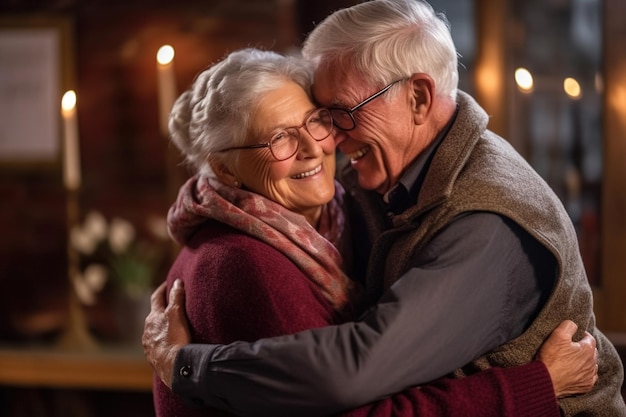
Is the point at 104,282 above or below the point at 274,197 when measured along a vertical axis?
below

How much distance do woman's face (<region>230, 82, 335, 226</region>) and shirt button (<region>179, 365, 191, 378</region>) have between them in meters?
0.36

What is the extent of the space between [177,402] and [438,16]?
909 millimetres

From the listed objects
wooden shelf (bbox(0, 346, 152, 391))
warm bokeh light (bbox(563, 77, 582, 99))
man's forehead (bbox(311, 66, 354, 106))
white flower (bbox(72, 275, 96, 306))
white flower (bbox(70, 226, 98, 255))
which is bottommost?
wooden shelf (bbox(0, 346, 152, 391))

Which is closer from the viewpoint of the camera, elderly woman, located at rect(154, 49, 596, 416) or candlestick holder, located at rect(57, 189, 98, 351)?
elderly woman, located at rect(154, 49, 596, 416)

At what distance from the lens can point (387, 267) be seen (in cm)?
162

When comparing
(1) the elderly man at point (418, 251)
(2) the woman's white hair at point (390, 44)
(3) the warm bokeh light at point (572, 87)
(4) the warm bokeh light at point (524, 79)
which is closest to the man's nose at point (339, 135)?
(1) the elderly man at point (418, 251)

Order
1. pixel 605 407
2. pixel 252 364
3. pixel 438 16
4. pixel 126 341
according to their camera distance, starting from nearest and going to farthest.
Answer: pixel 252 364 < pixel 605 407 < pixel 438 16 < pixel 126 341

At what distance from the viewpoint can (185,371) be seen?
5.08ft

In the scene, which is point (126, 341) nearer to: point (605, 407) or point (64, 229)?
point (64, 229)

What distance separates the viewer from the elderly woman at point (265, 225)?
4.90ft

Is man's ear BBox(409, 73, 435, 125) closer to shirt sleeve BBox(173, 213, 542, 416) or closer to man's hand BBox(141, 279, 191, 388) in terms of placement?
shirt sleeve BBox(173, 213, 542, 416)

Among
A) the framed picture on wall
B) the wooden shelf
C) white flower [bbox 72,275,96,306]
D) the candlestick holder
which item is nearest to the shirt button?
the wooden shelf

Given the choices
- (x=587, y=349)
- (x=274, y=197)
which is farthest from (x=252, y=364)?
(x=587, y=349)

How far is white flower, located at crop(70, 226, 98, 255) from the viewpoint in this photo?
3709mm
